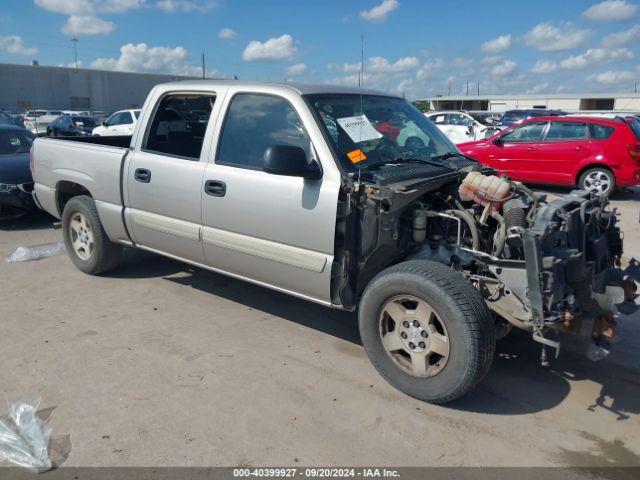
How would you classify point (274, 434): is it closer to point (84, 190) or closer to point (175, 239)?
point (175, 239)

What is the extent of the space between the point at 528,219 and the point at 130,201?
11.3 ft

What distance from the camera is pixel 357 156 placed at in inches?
149

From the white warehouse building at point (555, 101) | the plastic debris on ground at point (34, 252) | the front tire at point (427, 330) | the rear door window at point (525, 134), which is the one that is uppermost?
the white warehouse building at point (555, 101)

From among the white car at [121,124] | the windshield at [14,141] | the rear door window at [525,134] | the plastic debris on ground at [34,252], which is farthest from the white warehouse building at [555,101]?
the plastic debris on ground at [34,252]

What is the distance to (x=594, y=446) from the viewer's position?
9.86 feet

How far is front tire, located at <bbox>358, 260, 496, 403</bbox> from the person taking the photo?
10.2ft

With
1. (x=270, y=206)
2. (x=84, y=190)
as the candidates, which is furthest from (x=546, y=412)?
(x=84, y=190)

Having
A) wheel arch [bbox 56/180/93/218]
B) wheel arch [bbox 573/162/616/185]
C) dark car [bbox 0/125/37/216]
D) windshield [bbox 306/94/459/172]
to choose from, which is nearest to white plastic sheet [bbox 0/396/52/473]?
windshield [bbox 306/94/459/172]

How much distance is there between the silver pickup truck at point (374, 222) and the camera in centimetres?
319

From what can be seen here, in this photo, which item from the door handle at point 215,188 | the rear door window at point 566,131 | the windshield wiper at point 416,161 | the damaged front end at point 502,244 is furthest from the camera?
the rear door window at point 566,131

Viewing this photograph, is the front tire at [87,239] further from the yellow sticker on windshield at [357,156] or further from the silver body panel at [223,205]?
the yellow sticker on windshield at [357,156]

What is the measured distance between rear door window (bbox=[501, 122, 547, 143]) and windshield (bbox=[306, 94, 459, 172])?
761 cm

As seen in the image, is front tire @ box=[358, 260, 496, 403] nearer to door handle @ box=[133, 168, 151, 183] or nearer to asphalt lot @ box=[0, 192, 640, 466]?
asphalt lot @ box=[0, 192, 640, 466]

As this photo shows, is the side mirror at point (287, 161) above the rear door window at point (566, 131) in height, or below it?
below
